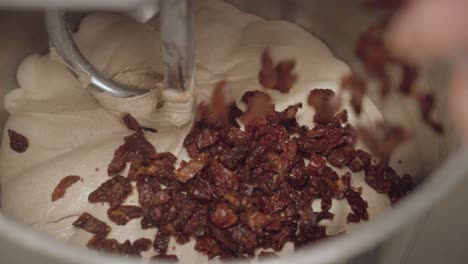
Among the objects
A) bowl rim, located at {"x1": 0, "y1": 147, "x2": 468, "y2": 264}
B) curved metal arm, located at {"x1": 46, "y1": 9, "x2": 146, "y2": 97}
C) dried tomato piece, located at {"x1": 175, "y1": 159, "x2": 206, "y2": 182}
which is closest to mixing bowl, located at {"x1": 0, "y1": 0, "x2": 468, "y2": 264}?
Answer: bowl rim, located at {"x1": 0, "y1": 147, "x2": 468, "y2": 264}

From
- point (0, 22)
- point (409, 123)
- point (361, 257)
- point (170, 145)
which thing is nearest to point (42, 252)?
point (361, 257)

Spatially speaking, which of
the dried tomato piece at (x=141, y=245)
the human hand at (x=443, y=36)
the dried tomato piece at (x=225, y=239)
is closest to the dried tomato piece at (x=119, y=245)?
the dried tomato piece at (x=141, y=245)

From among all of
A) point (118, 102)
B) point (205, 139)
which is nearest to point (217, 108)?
point (205, 139)

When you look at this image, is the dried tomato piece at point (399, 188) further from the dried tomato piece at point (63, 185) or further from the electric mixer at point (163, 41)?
the dried tomato piece at point (63, 185)

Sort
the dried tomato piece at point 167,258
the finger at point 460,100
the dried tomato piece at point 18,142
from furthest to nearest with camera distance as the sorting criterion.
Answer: the dried tomato piece at point 18,142
the dried tomato piece at point 167,258
the finger at point 460,100

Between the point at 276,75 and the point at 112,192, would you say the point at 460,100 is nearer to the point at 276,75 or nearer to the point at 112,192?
the point at 276,75
